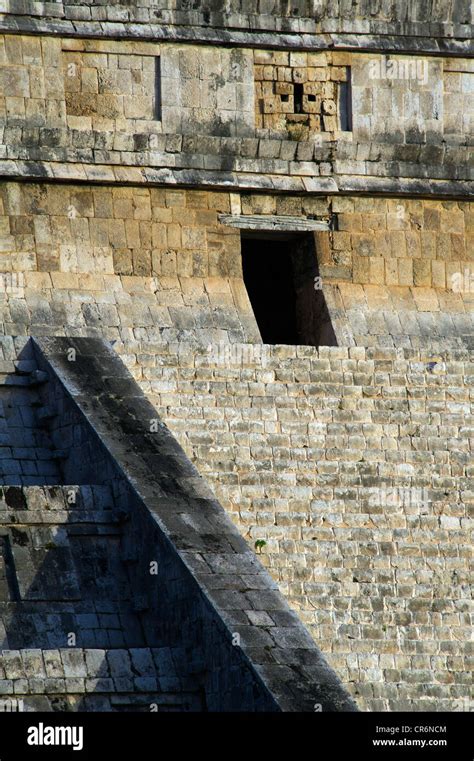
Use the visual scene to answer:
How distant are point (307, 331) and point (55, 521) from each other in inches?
344

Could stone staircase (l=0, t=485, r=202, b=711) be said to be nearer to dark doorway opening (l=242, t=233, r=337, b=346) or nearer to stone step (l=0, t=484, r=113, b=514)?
stone step (l=0, t=484, r=113, b=514)

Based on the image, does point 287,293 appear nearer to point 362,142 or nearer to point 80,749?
point 362,142

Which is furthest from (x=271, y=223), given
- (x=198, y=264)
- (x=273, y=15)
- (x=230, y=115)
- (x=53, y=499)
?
(x=53, y=499)

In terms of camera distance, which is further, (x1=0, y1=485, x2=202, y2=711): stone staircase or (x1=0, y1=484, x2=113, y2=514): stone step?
(x1=0, y1=484, x2=113, y2=514): stone step

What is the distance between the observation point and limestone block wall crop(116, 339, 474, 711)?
21031 mm

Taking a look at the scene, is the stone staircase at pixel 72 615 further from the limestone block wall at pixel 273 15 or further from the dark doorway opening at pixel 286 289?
the limestone block wall at pixel 273 15

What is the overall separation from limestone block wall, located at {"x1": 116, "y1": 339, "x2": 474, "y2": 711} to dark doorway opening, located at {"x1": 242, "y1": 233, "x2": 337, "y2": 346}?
3.33m

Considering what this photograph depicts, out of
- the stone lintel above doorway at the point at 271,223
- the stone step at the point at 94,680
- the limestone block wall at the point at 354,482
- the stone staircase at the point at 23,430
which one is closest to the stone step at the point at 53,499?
the stone staircase at the point at 23,430

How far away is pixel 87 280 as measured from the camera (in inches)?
1072

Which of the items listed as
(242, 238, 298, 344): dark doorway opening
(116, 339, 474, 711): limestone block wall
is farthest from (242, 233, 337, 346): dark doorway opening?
(116, 339, 474, 711): limestone block wall

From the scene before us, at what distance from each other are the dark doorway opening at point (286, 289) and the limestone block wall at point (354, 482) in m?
3.33

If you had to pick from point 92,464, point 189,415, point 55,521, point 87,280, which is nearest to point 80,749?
point 55,521

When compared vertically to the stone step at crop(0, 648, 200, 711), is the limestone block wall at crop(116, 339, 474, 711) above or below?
above

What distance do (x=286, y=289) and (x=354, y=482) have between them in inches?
291
